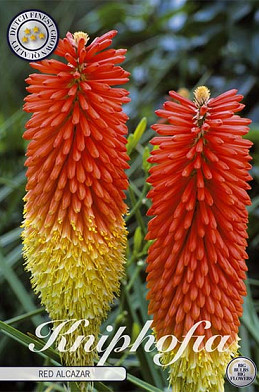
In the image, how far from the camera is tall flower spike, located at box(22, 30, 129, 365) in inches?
22.4

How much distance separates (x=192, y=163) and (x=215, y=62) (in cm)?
65

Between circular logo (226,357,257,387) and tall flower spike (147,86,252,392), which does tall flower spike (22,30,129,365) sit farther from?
circular logo (226,357,257,387)

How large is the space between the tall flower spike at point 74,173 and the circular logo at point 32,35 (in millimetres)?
100

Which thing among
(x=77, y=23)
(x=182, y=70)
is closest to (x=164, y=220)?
(x=182, y=70)

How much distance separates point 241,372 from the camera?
674mm

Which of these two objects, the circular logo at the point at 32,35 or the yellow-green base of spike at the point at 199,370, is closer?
the yellow-green base of spike at the point at 199,370

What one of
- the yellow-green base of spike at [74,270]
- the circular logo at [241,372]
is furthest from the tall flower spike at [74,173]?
the circular logo at [241,372]

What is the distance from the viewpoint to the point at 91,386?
0.64 m

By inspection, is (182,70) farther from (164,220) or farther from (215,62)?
(164,220)

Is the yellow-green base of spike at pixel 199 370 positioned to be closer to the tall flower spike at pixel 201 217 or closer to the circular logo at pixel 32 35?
the tall flower spike at pixel 201 217

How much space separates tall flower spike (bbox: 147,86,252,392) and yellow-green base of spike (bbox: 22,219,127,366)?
0.06m

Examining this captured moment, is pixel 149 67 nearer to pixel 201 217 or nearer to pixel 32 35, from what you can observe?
pixel 32 35

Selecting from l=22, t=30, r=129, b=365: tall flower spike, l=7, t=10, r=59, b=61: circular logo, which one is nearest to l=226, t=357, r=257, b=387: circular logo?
l=22, t=30, r=129, b=365: tall flower spike

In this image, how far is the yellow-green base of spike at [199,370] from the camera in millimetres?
575
